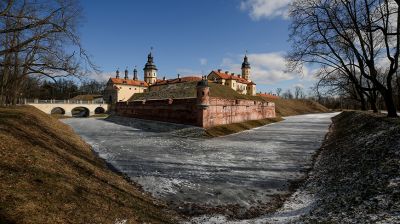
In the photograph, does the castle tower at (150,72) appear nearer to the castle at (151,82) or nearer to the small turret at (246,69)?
the castle at (151,82)

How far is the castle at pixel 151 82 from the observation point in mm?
97088

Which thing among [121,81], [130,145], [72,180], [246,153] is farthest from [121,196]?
[121,81]

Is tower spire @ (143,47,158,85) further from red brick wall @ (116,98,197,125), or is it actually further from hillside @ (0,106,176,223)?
hillside @ (0,106,176,223)

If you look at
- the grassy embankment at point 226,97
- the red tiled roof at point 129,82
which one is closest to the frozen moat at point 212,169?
the grassy embankment at point 226,97

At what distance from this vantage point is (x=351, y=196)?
881 cm

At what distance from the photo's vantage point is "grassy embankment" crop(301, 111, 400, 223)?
7246 millimetres

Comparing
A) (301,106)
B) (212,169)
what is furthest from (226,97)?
(212,169)

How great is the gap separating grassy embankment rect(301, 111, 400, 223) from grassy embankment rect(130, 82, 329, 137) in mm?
18293

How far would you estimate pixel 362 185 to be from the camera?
9414mm

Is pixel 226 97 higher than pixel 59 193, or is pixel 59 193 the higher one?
pixel 226 97

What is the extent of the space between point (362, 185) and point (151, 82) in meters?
103

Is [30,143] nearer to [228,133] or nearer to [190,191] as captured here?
[190,191]

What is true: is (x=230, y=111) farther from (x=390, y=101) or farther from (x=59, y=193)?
(x=59, y=193)

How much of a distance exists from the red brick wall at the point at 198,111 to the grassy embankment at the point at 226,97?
110 centimetres
